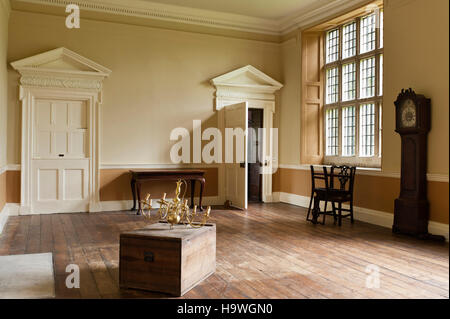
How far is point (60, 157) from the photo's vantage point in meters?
7.69

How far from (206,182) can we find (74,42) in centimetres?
379

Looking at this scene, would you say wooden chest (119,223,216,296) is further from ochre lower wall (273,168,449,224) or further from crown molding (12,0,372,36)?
crown molding (12,0,372,36)

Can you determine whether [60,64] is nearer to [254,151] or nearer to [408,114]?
Result: [254,151]

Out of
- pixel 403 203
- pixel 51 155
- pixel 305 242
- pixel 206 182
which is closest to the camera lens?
pixel 305 242

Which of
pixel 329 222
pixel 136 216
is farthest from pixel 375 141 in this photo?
pixel 136 216

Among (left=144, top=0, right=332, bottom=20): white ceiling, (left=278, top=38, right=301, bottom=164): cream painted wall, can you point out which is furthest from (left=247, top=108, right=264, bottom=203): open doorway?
(left=144, top=0, right=332, bottom=20): white ceiling

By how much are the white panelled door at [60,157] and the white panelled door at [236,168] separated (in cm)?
286

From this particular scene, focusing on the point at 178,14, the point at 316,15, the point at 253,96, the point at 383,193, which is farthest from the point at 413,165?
the point at 178,14

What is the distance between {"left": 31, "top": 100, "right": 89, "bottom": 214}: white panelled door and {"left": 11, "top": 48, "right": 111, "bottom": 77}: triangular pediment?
0.58m

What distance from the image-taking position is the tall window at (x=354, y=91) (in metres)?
7.37

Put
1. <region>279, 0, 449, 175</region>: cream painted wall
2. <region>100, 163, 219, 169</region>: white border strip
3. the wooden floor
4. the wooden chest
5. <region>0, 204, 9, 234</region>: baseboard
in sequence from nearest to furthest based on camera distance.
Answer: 1. the wooden chest
2. the wooden floor
3. <region>279, 0, 449, 175</region>: cream painted wall
4. <region>0, 204, 9, 234</region>: baseboard
5. <region>100, 163, 219, 169</region>: white border strip

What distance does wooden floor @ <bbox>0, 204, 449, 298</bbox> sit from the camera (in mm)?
3615

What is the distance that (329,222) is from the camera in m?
6.98
